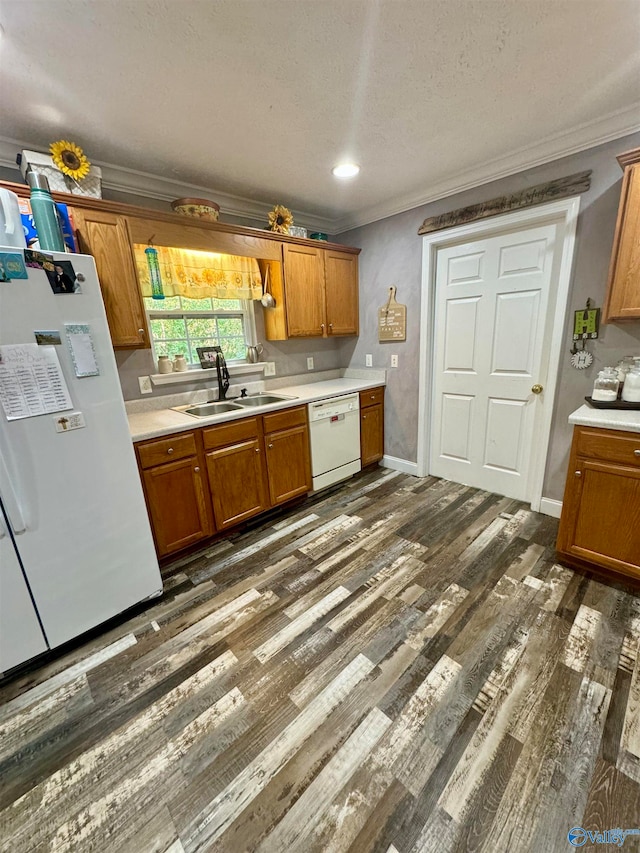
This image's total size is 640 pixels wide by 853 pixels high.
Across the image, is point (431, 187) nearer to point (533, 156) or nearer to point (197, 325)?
point (533, 156)

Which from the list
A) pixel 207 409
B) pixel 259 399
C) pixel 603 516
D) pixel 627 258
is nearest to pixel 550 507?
pixel 603 516

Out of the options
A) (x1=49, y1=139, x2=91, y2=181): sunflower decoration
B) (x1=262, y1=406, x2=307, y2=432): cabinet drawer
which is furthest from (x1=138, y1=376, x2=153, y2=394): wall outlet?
(x1=49, y1=139, x2=91, y2=181): sunflower decoration

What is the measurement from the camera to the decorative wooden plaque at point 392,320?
3113 millimetres

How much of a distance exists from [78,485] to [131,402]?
1.01 metres

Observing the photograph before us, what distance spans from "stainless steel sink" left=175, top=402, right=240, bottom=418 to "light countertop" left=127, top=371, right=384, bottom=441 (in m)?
0.09

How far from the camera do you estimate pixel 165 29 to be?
3.96 feet

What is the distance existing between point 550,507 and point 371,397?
1694 mm

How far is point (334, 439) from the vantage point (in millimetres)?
3043

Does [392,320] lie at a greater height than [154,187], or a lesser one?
lesser

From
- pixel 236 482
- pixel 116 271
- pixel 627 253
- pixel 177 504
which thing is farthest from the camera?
pixel 236 482

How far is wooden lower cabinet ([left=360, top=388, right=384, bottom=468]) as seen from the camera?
3.26m

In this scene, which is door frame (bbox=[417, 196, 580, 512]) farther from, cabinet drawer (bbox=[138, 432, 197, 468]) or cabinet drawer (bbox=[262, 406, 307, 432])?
cabinet drawer (bbox=[138, 432, 197, 468])

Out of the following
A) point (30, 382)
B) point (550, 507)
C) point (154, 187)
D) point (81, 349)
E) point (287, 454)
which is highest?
point (154, 187)
